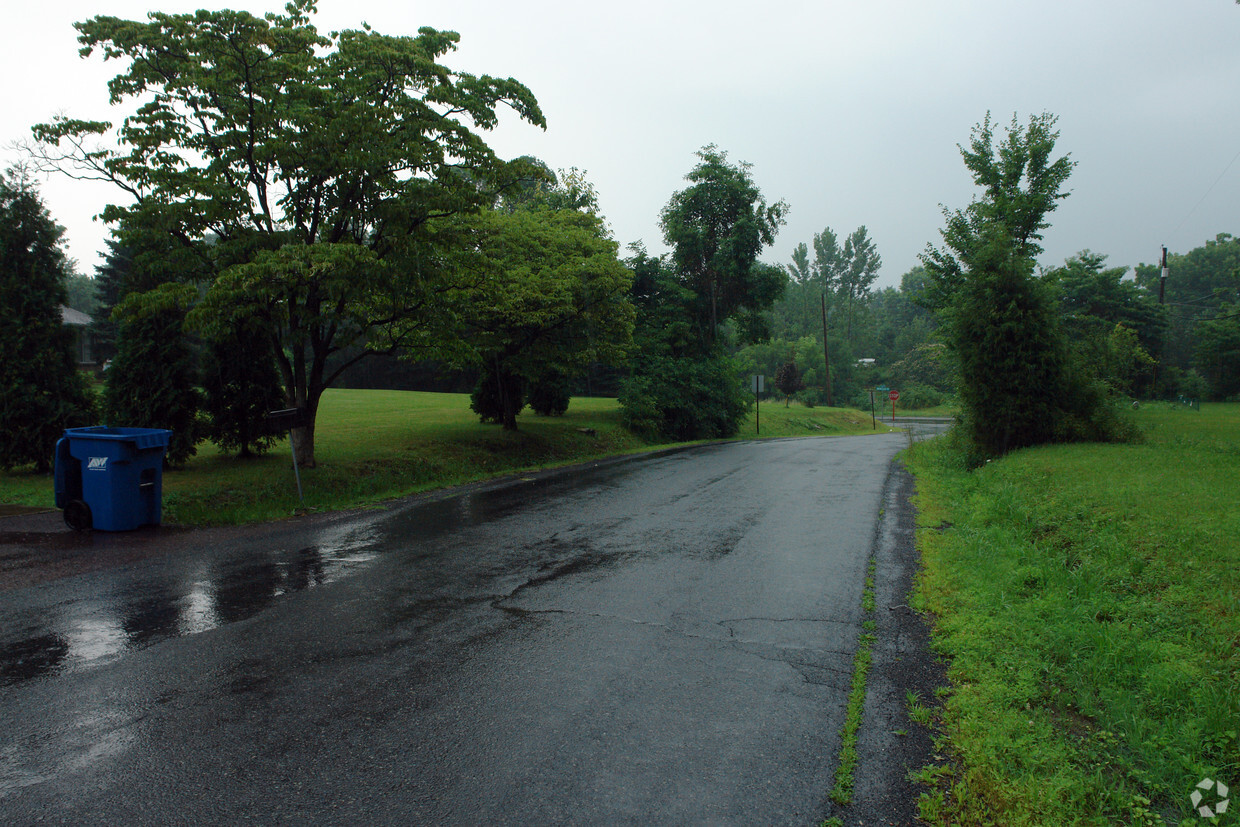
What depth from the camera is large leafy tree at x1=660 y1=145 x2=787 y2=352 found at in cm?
3400

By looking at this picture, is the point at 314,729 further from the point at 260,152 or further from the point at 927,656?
the point at 260,152

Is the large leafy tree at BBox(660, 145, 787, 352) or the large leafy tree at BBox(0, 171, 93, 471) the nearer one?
the large leafy tree at BBox(0, 171, 93, 471)

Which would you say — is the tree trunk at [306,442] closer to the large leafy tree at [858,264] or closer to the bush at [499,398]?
the bush at [499,398]

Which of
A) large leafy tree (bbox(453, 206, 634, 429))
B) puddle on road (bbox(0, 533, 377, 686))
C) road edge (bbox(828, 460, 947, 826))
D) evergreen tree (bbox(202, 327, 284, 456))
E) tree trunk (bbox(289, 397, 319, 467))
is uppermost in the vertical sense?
large leafy tree (bbox(453, 206, 634, 429))

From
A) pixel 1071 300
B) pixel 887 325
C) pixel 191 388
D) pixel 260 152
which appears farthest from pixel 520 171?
pixel 887 325

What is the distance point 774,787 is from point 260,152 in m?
11.4

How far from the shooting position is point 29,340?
11.7 m

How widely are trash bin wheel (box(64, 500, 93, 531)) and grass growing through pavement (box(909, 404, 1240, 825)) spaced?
9645 mm

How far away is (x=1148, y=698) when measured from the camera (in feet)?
12.6

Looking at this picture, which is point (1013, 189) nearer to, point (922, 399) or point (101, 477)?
point (101, 477)

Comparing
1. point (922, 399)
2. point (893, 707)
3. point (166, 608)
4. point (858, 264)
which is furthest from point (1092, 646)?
point (858, 264)

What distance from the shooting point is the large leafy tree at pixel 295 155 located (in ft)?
33.6

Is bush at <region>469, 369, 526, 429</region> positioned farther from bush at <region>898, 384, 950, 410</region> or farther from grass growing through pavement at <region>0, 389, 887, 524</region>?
bush at <region>898, 384, 950, 410</region>

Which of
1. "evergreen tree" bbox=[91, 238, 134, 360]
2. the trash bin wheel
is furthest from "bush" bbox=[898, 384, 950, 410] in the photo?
the trash bin wheel
